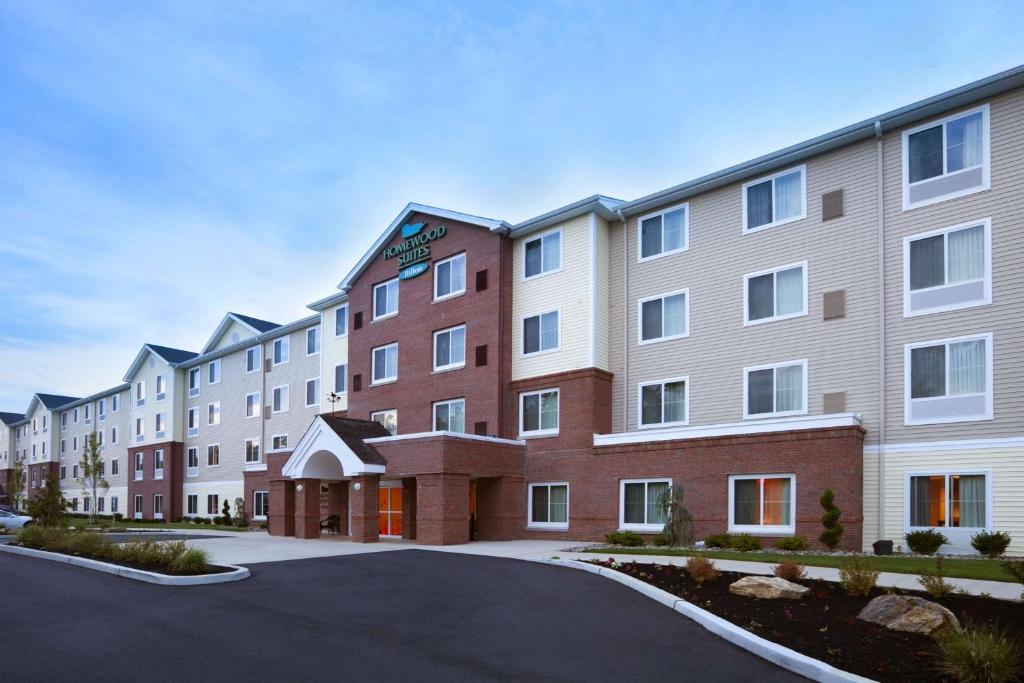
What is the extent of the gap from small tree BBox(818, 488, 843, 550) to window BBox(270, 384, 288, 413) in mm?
29353

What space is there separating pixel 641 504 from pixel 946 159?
41.5 ft

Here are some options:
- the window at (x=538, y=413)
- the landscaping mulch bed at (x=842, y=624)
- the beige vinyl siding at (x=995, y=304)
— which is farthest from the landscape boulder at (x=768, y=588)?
the window at (x=538, y=413)

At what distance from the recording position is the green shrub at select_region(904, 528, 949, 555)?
59.7ft

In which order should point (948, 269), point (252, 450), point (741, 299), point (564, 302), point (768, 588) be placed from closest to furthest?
1. point (768, 588)
2. point (948, 269)
3. point (741, 299)
4. point (564, 302)
5. point (252, 450)

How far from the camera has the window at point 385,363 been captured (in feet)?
105

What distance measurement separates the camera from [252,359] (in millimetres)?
44969

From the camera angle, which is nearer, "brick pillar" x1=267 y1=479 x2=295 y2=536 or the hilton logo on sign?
"brick pillar" x1=267 y1=479 x2=295 y2=536

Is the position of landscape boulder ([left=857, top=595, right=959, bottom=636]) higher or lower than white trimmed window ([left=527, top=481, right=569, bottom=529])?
higher

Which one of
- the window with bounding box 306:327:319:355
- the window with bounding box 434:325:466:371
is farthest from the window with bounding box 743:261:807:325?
the window with bounding box 306:327:319:355

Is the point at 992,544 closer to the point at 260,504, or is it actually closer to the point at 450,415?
the point at 450,415

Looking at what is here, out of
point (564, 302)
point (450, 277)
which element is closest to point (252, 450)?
point (450, 277)

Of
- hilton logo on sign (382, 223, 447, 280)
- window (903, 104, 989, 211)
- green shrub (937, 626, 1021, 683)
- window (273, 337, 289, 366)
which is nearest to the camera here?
green shrub (937, 626, 1021, 683)

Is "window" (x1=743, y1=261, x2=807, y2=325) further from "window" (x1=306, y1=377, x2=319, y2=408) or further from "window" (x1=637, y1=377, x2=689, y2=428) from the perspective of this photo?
"window" (x1=306, y1=377, x2=319, y2=408)

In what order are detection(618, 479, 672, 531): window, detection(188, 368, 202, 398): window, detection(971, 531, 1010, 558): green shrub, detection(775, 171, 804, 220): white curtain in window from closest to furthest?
detection(971, 531, 1010, 558): green shrub < detection(775, 171, 804, 220): white curtain in window < detection(618, 479, 672, 531): window < detection(188, 368, 202, 398): window
